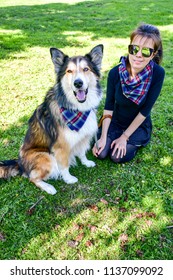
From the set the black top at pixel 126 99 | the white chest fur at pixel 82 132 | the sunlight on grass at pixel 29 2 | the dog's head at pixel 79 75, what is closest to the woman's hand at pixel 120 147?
the black top at pixel 126 99

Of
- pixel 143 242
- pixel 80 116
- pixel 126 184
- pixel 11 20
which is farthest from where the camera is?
pixel 11 20

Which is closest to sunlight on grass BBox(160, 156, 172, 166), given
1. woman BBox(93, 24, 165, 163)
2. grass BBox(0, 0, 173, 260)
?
grass BBox(0, 0, 173, 260)

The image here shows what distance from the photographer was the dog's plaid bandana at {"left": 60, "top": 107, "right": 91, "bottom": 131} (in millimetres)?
3250

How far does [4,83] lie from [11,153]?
2757 mm

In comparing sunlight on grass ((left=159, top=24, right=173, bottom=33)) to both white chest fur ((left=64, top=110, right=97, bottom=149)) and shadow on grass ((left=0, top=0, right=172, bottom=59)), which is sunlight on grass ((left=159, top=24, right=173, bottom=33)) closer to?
shadow on grass ((left=0, top=0, right=172, bottom=59))

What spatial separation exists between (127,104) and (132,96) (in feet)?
0.65

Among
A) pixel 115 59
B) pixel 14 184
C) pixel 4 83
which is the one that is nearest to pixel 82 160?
pixel 14 184

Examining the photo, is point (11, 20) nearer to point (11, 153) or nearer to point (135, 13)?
point (135, 13)

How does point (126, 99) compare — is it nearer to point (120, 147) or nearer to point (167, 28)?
point (120, 147)

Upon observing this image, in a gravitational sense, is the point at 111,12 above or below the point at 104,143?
above

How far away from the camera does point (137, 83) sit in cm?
344

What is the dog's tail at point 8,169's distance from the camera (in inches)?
137

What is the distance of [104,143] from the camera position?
389cm

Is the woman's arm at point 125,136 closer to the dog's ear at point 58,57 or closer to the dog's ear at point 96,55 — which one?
the dog's ear at point 96,55
